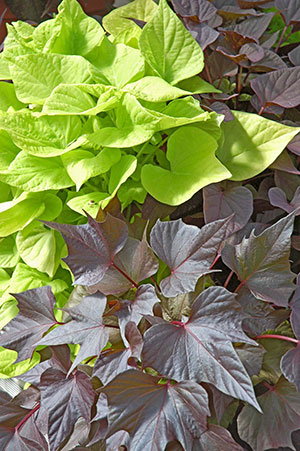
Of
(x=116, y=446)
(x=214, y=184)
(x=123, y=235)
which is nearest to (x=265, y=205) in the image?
(x=214, y=184)

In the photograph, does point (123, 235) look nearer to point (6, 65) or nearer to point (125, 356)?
point (125, 356)

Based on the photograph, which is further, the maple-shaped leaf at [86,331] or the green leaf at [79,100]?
the green leaf at [79,100]

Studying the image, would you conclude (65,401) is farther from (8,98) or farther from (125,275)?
(8,98)

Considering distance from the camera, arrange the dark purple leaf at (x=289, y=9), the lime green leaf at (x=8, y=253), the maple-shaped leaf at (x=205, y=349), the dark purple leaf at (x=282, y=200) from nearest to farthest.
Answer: the maple-shaped leaf at (x=205, y=349), the dark purple leaf at (x=282, y=200), the lime green leaf at (x=8, y=253), the dark purple leaf at (x=289, y=9)

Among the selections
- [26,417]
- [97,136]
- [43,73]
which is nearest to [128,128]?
[97,136]

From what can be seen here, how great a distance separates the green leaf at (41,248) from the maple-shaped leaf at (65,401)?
16 centimetres

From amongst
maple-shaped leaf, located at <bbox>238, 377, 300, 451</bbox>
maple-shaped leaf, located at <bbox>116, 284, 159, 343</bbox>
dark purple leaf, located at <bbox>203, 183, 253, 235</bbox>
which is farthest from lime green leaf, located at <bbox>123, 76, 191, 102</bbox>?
maple-shaped leaf, located at <bbox>238, 377, 300, 451</bbox>

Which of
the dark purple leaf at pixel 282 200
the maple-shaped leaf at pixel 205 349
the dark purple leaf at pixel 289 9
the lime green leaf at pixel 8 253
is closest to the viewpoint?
the maple-shaped leaf at pixel 205 349

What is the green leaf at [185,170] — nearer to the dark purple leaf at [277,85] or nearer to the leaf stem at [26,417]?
the dark purple leaf at [277,85]

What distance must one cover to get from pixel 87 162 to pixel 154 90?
120 mm

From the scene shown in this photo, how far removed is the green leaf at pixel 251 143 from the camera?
0.64 meters

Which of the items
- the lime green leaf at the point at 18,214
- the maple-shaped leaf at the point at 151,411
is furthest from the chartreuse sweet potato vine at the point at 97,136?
the maple-shaped leaf at the point at 151,411

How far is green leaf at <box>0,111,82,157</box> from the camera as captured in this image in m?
0.63

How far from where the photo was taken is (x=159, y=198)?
2.01ft
